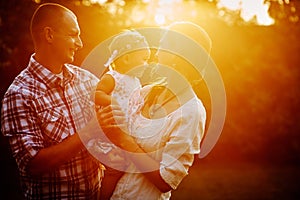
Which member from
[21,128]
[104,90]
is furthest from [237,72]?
[21,128]

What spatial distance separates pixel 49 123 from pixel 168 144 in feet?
2.81

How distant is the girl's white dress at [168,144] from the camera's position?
2.84m

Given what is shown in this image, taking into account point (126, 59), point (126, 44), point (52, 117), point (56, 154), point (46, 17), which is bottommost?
point (56, 154)

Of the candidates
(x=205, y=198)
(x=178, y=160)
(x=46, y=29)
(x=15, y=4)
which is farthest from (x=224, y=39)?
(x=178, y=160)

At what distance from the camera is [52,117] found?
3352mm

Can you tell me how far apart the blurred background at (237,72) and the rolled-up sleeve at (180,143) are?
4.96 m

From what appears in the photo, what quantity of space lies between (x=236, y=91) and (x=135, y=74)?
5.91 meters

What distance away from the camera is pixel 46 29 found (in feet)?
11.7

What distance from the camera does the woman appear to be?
285 centimetres

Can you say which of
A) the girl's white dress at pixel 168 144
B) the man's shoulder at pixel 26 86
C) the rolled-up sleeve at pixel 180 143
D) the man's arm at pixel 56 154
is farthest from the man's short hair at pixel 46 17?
the rolled-up sleeve at pixel 180 143

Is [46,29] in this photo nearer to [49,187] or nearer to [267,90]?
[49,187]

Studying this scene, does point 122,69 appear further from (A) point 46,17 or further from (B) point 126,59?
(A) point 46,17

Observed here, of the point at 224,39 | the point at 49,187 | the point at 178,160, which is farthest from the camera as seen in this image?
the point at 224,39

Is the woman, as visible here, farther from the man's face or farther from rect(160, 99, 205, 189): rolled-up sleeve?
the man's face
